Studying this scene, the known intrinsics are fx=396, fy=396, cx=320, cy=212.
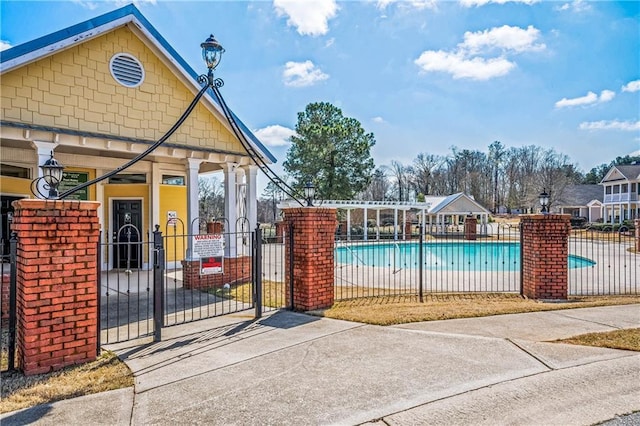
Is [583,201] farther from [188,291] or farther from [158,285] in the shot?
[158,285]

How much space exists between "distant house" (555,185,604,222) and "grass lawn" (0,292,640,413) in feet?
168

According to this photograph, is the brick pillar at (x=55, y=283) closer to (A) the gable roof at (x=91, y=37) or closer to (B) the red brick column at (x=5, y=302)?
(B) the red brick column at (x=5, y=302)

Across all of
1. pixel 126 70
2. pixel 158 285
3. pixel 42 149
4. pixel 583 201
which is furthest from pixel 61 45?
→ pixel 583 201

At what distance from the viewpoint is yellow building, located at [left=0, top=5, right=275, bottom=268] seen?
7.70m

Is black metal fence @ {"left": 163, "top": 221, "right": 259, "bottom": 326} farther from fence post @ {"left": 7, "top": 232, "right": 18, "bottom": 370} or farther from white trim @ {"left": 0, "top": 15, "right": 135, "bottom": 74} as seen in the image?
white trim @ {"left": 0, "top": 15, "right": 135, "bottom": 74}

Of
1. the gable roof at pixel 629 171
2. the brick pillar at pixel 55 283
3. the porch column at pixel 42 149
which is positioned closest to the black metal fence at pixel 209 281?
the brick pillar at pixel 55 283

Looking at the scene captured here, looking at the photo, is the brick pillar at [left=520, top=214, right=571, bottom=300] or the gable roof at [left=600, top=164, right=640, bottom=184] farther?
the gable roof at [left=600, top=164, right=640, bottom=184]

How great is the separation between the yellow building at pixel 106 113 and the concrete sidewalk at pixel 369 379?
173 inches

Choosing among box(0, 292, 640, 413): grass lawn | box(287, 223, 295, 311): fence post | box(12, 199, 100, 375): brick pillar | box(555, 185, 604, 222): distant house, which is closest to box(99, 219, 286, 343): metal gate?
box(287, 223, 295, 311): fence post

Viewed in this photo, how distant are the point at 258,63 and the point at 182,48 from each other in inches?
94.9

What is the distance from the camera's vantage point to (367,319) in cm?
611

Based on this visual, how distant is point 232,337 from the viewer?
550 cm

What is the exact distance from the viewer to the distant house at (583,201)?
51528 millimetres

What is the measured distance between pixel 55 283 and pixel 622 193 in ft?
175
